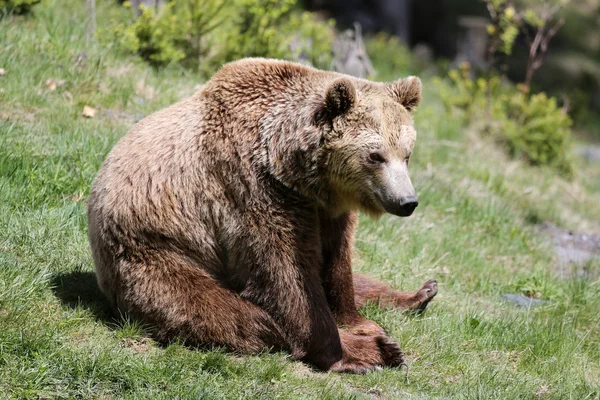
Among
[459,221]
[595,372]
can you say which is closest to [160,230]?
[595,372]

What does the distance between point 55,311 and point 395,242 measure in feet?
11.1

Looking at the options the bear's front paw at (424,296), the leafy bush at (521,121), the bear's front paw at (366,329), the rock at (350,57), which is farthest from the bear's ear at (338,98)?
the leafy bush at (521,121)

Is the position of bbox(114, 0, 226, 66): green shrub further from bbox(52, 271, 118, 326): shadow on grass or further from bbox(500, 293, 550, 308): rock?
bbox(500, 293, 550, 308): rock

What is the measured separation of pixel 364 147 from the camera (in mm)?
4828

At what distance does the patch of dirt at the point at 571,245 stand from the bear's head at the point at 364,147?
3702 millimetres

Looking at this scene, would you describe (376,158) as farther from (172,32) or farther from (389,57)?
(389,57)

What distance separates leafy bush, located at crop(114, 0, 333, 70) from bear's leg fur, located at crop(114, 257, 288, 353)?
4.47 meters

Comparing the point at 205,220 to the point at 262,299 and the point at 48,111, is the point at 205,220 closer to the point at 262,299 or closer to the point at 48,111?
the point at 262,299

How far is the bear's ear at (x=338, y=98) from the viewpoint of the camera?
4.77m

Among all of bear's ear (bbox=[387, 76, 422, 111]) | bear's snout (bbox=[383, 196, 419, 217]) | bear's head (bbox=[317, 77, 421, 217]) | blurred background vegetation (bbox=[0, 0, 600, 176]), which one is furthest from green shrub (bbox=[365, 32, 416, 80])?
bear's snout (bbox=[383, 196, 419, 217])

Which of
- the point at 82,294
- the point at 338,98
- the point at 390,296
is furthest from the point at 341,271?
the point at 82,294

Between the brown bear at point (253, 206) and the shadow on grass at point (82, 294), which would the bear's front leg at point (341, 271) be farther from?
the shadow on grass at point (82, 294)

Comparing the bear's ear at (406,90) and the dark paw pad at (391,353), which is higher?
the bear's ear at (406,90)

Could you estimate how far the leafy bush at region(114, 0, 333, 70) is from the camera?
29.2 ft
